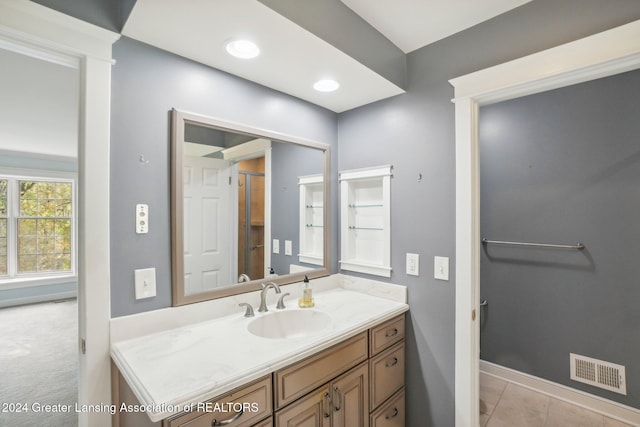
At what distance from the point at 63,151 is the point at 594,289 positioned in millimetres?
6853

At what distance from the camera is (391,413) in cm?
168

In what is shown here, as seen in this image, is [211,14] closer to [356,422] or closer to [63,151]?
[356,422]

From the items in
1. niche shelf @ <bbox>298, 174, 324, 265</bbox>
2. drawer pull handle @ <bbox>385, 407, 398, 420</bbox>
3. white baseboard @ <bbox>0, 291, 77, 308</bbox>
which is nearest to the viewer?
drawer pull handle @ <bbox>385, 407, 398, 420</bbox>

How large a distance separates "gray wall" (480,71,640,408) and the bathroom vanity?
1.32m

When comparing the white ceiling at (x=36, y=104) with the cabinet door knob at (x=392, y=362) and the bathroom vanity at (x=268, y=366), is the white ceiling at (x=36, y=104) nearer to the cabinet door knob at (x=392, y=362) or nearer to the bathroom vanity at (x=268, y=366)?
the bathroom vanity at (x=268, y=366)

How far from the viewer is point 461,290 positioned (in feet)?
5.15

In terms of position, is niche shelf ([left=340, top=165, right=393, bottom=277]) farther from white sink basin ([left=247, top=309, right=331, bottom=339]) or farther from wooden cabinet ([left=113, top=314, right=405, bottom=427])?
white sink basin ([left=247, top=309, right=331, bottom=339])

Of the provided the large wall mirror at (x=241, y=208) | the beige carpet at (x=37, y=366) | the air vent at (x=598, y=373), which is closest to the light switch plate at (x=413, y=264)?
the large wall mirror at (x=241, y=208)

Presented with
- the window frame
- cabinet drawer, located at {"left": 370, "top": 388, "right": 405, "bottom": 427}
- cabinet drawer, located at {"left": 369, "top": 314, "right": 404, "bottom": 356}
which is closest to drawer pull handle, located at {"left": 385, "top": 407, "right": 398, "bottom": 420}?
cabinet drawer, located at {"left": 370, "top": 388, "right": 405, "bottom": 427}

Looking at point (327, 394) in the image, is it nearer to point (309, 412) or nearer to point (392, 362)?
point (309, 412)

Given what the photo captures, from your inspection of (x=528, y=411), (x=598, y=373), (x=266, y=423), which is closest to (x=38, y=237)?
(x=266, y=423)

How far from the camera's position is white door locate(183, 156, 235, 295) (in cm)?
143

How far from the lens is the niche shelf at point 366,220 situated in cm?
193

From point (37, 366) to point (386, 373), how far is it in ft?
11.2
